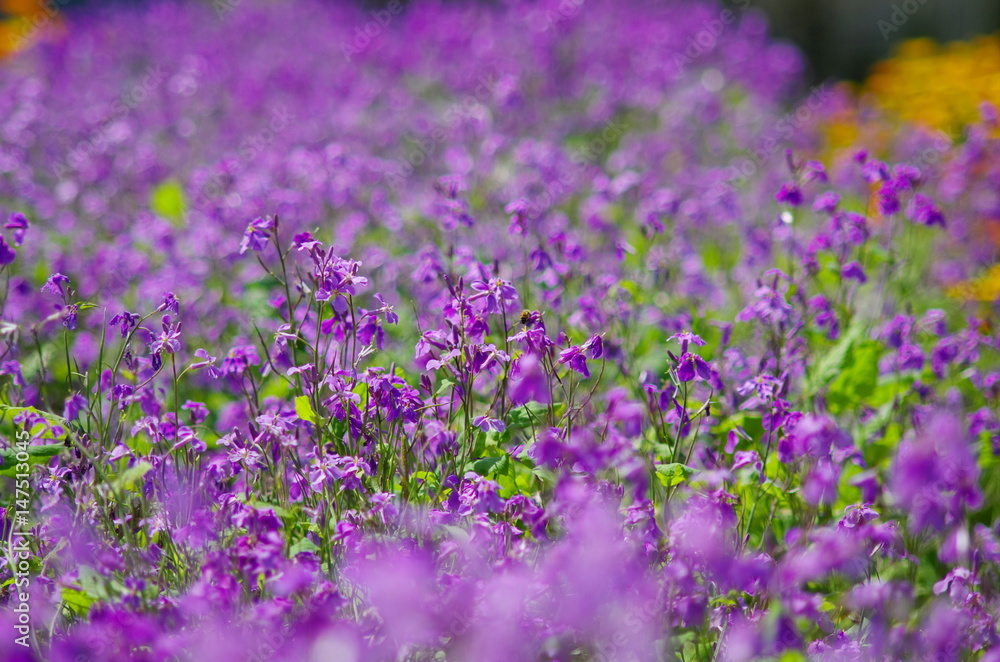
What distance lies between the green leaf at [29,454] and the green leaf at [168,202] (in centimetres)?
282

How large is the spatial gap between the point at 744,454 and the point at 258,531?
1.15 meters

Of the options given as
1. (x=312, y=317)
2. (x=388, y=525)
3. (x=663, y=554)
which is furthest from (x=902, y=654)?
(x=312, y=317)

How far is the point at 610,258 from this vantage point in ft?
13.6

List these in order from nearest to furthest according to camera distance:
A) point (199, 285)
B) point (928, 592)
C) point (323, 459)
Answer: point (323, 459) < point (928, 592) < point (199, 285)

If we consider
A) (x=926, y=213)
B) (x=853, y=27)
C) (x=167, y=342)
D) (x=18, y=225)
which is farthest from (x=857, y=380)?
(x=853, y=27)

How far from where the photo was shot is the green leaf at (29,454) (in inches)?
84.7

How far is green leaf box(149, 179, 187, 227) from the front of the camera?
5105mm

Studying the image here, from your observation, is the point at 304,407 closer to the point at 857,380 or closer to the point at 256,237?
the point at 256,237

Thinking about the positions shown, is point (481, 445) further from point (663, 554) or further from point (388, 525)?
point (663, 554)

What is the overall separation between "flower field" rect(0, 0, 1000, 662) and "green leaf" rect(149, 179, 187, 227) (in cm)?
3

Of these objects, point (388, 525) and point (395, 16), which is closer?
point (388, 525)

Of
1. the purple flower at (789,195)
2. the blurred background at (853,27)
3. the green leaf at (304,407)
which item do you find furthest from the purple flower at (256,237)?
the blurred background at (853,27)

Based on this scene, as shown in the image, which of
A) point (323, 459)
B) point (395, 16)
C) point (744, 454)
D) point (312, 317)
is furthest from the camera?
point (395, 16)

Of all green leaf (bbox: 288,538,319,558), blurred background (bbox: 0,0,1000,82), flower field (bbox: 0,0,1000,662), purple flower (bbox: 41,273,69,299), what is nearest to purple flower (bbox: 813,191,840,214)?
flower field (bbox: 0,0,1000,662)
